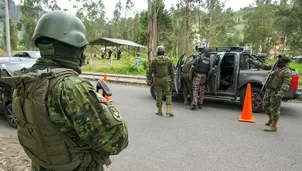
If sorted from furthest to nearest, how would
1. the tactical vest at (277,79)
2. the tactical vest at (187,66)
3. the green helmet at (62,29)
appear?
1. the tactical vest at (187,66)
2. the tactical vest at (277,79)
3. the green helmet at (62,29)

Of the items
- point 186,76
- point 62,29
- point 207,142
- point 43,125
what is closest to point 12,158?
point 43,125

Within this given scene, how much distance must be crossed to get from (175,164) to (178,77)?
4.43 m

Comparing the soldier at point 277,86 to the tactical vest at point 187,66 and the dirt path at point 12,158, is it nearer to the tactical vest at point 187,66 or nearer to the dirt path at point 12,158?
the tactical vest at point 187,66

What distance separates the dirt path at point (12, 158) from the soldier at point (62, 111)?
2210 mm

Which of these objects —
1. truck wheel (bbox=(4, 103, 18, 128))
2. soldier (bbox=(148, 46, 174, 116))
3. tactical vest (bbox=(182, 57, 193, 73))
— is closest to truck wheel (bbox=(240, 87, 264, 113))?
tactical vest (bbox=(182, 57, 193, 73))

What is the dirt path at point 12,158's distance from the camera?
3297mm

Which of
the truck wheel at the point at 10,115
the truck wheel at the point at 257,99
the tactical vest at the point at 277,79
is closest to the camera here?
the tactical vest at the point at 277,79

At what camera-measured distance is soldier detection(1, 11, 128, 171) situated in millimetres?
1291

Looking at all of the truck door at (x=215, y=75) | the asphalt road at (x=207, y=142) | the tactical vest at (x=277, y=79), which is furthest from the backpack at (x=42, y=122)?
the truck door at (x=215, y=75)

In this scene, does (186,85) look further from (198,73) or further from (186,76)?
(198,73)

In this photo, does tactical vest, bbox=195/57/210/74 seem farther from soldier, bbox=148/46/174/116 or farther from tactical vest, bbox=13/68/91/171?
tactical vest, bbox=13/68/91/171

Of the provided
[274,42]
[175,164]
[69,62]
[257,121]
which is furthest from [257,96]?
[274,42]

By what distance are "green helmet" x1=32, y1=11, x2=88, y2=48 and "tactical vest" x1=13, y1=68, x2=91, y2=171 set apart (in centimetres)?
21

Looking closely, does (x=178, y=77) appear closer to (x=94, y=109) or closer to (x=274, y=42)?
(x=94, y=109)
